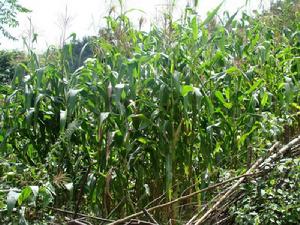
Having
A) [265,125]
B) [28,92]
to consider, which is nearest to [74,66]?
[28,92]

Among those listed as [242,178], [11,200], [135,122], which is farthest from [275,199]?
[11,200]

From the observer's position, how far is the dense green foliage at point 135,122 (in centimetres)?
311

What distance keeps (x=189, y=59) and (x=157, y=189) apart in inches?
30.8

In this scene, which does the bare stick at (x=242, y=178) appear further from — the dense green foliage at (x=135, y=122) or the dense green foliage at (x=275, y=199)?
the dense green foliage at (x=135, y=122)

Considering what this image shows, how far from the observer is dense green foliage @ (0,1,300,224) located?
311cm

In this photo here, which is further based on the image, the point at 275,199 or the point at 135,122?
the point at 135,122

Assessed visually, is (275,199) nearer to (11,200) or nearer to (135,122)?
(135,122)

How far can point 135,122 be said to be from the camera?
10.6 ft

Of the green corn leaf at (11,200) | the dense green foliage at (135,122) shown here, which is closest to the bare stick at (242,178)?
the dense green foliage at (135,122)

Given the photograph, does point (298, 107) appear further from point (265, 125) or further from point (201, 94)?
point (201, 94)

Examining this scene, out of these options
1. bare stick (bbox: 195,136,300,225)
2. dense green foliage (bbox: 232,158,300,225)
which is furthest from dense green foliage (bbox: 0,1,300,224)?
dense green foliage (bbox: 232,158,300,225)

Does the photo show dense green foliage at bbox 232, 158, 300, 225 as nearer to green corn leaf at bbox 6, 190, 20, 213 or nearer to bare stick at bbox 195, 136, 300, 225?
bare stick at bbox 195, 136, 300, 225

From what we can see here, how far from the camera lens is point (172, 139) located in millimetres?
3107

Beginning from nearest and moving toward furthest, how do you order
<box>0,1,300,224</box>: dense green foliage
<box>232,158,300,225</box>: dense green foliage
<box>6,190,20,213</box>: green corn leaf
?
1. <box>6,190,20,213</box>: green corn leaf
2. <box>232,158,300,225</box>: dense green foliage
3. <box>0,1,300,224</box>: dense green foliage
